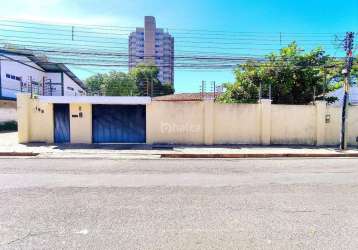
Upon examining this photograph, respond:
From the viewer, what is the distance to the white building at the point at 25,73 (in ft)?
92.4

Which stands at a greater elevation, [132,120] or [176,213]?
[132,120]

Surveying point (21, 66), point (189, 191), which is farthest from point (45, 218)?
point (21, 66)

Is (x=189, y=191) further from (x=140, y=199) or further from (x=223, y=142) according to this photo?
(x=223, y=142)

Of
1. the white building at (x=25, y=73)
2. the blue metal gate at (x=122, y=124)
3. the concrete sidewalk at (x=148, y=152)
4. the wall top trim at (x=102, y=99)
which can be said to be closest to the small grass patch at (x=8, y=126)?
the white building at (x=25, y=73)

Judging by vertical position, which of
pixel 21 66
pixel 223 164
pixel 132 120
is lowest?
pixel 223 164

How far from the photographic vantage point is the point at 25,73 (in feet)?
106

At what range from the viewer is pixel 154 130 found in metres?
15.6

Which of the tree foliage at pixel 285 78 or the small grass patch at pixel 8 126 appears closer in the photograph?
the tree foliage at pixel 285 78

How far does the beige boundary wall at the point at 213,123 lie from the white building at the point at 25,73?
6923 millimetres

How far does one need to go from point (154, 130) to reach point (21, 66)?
22880 millimetres

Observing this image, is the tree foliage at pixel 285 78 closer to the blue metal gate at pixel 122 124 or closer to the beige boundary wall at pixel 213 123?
the beige boundary wall at pixel 213 123

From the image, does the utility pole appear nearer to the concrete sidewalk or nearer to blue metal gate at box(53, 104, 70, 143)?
the concrete sidewalk

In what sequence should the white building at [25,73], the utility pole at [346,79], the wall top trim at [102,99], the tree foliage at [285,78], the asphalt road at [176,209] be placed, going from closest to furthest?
1. the asphalt road at [176,209]
2. the utility pole at [346,79]
3. the wall top trim at [102,99]
4. the tree foliage at [285,78]
5. the white building at [25,73]

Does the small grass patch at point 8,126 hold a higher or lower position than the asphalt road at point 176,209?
higher
